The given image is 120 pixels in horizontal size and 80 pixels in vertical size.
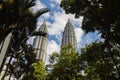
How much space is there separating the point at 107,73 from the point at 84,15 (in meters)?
6.09

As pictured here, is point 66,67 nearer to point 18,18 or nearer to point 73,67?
point 73,67

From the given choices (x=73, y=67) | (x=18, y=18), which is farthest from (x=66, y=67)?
(x=18, y=18)

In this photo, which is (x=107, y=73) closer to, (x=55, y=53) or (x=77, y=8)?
(x=77, y=8)

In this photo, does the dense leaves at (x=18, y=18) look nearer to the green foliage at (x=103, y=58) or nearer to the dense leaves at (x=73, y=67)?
the green foliage at (x=103, y=58)

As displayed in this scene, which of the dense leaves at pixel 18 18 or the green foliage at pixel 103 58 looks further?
the green foliage at pixel 103 58

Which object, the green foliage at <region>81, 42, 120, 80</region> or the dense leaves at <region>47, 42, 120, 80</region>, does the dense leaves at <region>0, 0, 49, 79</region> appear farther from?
the dense leaves at <region>47, 42, 120, 80</region>

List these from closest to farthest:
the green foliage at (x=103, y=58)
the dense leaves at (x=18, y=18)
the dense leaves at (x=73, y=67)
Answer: the dense leaves at (x=18, y=18) < the green foliage at (x=103, y=58) < the dense leaves at (x=73, y=67)

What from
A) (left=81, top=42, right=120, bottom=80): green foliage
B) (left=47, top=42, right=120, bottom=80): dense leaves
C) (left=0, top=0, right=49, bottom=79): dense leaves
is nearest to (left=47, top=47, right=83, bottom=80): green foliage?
(left=47, top=42, right=120, bottom=80): dense leaves

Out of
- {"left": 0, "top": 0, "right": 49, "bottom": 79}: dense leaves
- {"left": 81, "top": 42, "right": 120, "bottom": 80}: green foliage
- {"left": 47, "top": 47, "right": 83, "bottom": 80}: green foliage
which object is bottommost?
{"left": 47, "top": 47, "right": 83, "bottom": 80}: green foliage

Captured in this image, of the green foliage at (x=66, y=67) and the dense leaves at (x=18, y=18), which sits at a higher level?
the dense leaves at (x=18, y=18)

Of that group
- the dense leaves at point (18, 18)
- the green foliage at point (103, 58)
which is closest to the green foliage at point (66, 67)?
the green foliage at point (103, 58)

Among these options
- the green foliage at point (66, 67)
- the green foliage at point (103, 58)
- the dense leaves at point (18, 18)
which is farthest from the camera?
the green foliage at point (66, 67)

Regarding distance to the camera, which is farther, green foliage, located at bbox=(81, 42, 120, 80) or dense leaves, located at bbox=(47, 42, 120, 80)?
dense leaves, located at bbox=(47, 42, 120, 80)

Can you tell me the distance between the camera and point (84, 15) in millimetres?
15805
